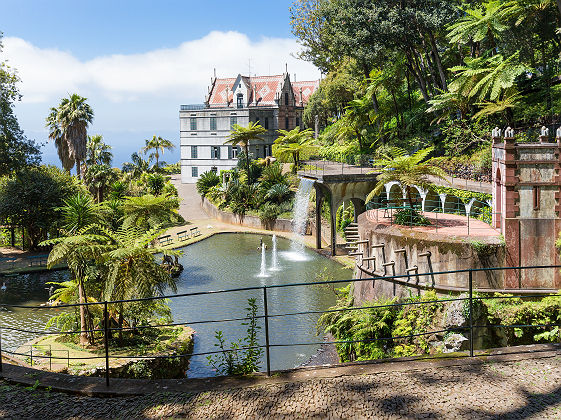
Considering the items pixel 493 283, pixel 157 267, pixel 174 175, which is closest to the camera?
pixel 157 267

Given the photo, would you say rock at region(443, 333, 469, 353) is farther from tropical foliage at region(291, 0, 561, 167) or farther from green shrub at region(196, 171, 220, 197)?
green shrub at region(196, 171, 220, 197)

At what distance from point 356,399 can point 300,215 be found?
31.6 metres

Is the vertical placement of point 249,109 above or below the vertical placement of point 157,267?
above

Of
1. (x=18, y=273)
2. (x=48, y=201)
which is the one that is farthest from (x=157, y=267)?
(x=48, y=201)

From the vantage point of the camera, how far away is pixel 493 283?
54.4 ft

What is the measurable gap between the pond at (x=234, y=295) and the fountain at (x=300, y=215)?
1.60 ft

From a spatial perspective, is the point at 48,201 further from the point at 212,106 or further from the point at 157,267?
the point at 212,106

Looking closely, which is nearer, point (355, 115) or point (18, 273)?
point (18, 273)

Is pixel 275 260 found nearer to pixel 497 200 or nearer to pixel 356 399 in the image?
pixel 497 200

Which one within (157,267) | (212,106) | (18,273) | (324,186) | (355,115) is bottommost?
(18,273)

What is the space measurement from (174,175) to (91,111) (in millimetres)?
28587

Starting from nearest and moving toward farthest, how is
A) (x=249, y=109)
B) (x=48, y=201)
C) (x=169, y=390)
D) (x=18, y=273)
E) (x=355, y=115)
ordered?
(x=169, y=390), (x=18, y=273), (x=48, y=201), (x=355, y=115), (x=249, y=109)

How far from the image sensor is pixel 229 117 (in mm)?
62375

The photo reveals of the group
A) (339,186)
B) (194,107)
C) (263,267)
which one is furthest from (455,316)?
(194,107)
